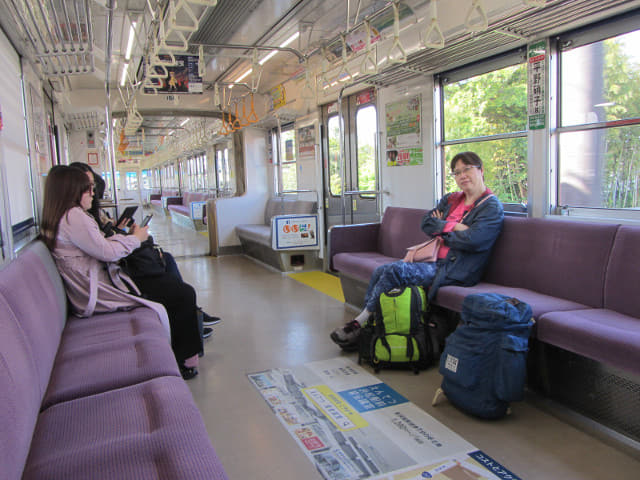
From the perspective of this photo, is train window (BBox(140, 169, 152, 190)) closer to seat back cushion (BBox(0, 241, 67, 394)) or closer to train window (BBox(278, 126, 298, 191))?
train window (BBox(278, 126, 298, 191))

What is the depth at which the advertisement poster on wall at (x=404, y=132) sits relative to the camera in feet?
17.3

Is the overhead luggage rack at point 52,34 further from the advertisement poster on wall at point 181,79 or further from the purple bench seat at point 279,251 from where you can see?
the purple bench seat at point 279,251

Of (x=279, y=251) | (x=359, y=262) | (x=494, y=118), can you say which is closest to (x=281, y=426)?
(x=359, y=262)

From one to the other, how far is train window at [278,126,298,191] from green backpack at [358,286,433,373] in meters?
5.56

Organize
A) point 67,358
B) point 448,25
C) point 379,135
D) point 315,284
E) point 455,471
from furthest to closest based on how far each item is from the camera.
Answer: point 315,284
point 379,135
point 448,25
point 67,358
point 455,471

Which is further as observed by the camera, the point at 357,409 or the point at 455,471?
the point at 357,409

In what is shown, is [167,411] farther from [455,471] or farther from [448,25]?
[448,25]

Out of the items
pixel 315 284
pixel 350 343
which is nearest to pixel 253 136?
pixel 315 284

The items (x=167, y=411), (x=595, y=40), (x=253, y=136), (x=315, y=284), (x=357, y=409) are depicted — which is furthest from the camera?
(x=253, y=136)

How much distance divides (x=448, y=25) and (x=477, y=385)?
3207 millimetres

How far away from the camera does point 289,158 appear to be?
9039 millimetres

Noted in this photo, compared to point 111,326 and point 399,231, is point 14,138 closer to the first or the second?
point 111,326

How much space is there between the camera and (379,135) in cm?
587

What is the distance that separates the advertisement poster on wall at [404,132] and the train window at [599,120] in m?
1.71
